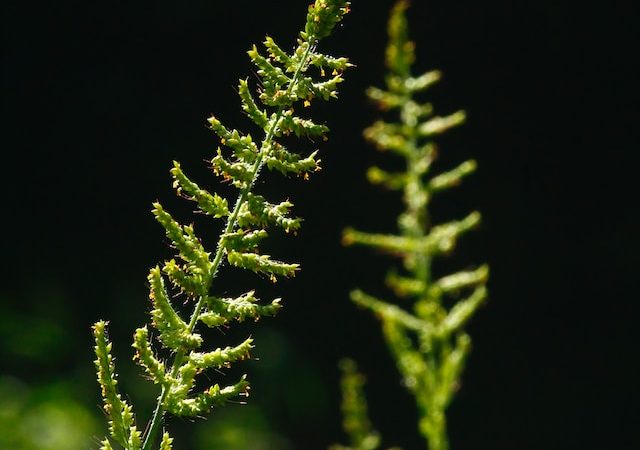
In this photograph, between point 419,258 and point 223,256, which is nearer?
point 223,256

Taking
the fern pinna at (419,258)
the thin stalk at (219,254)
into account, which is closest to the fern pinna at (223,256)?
the thin stalk at (219,254)

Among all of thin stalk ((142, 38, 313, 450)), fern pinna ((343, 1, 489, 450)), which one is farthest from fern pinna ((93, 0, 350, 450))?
fern pinna ((343, 1, 489, 450))

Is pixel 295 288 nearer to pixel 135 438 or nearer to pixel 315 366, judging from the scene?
pixel 315 366

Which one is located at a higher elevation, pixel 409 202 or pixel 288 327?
pixel 288 327

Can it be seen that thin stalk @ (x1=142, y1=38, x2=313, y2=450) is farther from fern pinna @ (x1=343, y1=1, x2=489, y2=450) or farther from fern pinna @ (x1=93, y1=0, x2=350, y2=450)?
fern pinna @ (x1=343, y1=1, x2=489, y2=450)

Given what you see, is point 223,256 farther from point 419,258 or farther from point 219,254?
point 419,258

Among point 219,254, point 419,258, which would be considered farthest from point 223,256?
point 419,258

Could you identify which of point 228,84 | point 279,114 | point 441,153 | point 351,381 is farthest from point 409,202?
point 441,153
